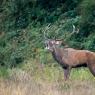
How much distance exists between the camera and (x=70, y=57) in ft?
49.1

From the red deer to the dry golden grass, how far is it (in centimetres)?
36

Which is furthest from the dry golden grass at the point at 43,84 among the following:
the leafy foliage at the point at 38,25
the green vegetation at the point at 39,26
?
the leafy foliage at the point at 38,25

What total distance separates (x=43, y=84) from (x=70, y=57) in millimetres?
1882

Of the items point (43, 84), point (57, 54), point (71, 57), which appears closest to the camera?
point (43, 84)

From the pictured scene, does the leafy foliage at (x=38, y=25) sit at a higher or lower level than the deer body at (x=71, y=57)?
lower

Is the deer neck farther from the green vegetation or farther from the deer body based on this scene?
the green vegetation

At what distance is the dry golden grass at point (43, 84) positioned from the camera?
A: 11852mm

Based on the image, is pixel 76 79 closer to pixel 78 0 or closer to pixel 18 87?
pixel 18 87

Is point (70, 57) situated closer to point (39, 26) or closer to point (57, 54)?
point (57, 54)

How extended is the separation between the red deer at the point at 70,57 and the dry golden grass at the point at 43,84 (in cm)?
36

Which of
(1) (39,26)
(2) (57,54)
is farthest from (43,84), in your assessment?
(1) (39,26)

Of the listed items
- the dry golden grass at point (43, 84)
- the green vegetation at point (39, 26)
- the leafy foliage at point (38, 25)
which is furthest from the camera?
the leafy foliage at point (38, 25)

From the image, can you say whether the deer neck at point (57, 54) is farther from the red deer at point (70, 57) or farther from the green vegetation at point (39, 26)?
the green vegetation at point (39, 26)

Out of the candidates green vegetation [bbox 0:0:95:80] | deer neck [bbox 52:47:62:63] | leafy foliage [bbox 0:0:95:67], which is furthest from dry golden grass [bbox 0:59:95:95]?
leafy foliage [bbox 0:0:95:67]
